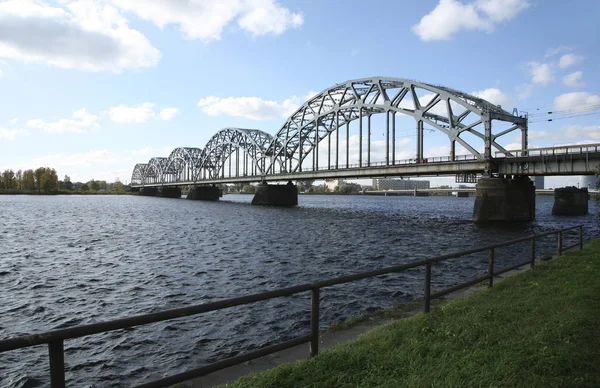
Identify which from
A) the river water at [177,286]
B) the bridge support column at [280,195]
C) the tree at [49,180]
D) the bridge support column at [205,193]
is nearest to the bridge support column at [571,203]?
the river water at [177,286]

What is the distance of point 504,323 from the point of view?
695cm

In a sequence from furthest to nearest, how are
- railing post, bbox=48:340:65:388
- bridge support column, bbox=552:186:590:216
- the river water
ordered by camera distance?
bridge support column, bbox=552:186:590:216 < the river water < railing post, bbox=48:340:65:388

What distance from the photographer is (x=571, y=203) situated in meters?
74.2

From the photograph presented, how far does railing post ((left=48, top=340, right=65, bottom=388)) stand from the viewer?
348 cm

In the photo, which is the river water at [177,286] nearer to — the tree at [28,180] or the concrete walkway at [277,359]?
the concrete walkway at [277,359]

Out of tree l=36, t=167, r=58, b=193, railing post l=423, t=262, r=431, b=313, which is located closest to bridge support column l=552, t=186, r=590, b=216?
railing post l=423, t=262, r=431, b=313

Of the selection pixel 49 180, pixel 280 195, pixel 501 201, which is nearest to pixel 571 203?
pixel 501 201

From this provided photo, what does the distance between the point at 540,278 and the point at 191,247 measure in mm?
24758

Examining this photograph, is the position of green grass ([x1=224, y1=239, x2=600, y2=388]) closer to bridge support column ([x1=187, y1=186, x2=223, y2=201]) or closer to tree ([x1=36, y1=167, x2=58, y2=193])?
bridge support column ([x1=187, y1=186, x2=223, y2=201])

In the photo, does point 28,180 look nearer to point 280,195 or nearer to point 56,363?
point 280,195

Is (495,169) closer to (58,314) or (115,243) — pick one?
(115,243)

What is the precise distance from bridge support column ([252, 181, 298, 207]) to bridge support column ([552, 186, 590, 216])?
6195cm

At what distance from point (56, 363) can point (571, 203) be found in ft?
299

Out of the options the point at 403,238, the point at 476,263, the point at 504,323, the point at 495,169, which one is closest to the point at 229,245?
the point at 403,238
